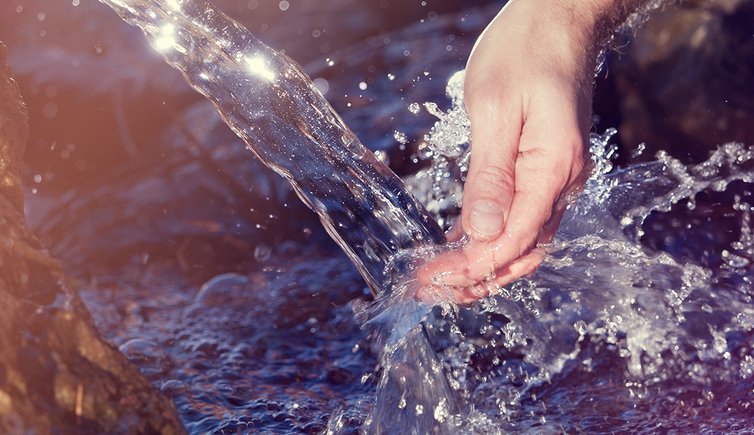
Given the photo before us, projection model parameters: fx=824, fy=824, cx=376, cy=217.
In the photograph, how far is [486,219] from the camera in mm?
1856

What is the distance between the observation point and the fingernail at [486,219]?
6.08 ft

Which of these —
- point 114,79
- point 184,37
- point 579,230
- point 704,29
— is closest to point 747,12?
point 704,29

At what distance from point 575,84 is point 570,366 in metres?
0.80

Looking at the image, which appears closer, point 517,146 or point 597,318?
point 517,146

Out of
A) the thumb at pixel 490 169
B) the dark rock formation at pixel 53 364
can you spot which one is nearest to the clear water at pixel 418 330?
the thumb at pixel 490 169

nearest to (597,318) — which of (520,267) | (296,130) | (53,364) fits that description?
(520,267)

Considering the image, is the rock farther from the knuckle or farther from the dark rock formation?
the dark rock formation

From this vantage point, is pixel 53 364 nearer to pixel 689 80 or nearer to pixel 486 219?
pixel 486 219

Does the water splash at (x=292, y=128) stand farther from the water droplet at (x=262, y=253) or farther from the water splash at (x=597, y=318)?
the water droplet at (x=262, y=253)

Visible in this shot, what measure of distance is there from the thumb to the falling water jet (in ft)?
1.07

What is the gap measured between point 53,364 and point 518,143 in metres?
1.20

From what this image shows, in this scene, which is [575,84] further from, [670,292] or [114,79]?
[114,79]

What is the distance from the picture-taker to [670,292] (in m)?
2.54

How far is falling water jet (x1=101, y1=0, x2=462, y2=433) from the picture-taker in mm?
2248
